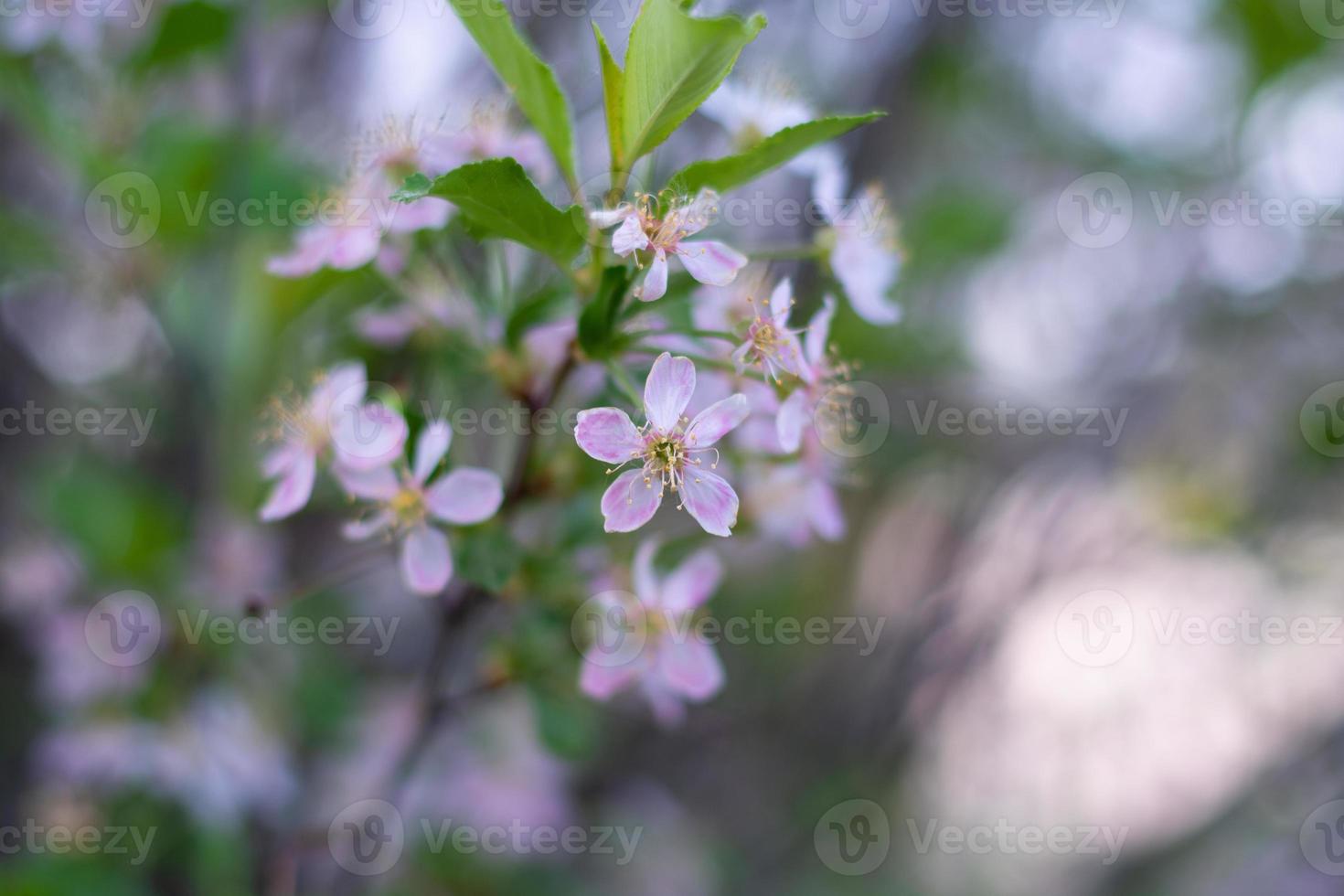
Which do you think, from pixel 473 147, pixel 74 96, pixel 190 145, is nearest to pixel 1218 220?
pixel 473 147

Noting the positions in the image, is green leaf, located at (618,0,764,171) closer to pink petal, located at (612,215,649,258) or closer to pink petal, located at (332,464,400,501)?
pink petal, located at (612,215,649,258)

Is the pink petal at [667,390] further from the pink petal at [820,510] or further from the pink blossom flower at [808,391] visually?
the pink petal at [820,510]

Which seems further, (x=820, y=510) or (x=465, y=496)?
(x=820, y=510)

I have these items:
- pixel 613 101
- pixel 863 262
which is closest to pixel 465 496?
pixel 613 101

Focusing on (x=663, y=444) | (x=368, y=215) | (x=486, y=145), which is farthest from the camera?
(x=486, y=145)

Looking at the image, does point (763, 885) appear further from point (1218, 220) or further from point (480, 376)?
point (1218, 220)

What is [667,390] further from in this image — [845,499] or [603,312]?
[845,499]

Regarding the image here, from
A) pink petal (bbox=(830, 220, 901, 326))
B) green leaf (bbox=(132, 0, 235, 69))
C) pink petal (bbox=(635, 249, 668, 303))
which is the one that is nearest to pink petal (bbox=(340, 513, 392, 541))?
pink petal (bbox=(635, 249, 668, 303))
